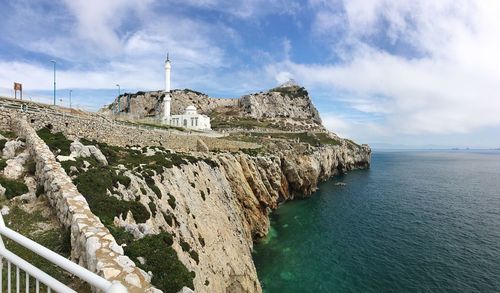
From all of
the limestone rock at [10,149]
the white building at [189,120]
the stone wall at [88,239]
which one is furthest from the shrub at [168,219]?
the white building at [189,120]

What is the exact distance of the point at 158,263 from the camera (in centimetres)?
1137

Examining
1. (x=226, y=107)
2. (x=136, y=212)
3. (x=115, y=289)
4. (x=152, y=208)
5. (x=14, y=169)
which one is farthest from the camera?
(x=226, y=107)

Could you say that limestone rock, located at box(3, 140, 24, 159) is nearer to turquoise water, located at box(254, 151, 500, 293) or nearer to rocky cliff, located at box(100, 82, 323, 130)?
turquoise water, located at box(254, 151, 500, 293)

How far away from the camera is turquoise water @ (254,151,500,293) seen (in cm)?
3403

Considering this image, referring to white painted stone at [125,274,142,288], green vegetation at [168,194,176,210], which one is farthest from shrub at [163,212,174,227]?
white painted stone at [125,274,142,288]

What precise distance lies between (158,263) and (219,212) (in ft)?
72.6

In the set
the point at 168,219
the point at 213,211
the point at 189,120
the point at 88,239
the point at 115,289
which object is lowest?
the point at 213,211

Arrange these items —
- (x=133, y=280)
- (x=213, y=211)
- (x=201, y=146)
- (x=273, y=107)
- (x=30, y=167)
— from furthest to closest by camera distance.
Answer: (x=273, y=107) < (x=201, y=146) < (x=213, y=211) < (x=30, y=167) < (x=133, y=280)

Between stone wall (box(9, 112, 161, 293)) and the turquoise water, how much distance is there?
26701 mm

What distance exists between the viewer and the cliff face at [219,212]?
69.8 feet

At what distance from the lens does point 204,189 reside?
3319 centimetres

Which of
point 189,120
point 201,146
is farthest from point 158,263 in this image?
point 189,120

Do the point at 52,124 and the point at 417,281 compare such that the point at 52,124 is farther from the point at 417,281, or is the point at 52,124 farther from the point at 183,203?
the point at 417,281

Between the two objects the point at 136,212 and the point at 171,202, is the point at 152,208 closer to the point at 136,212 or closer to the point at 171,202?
the point at 136,212
